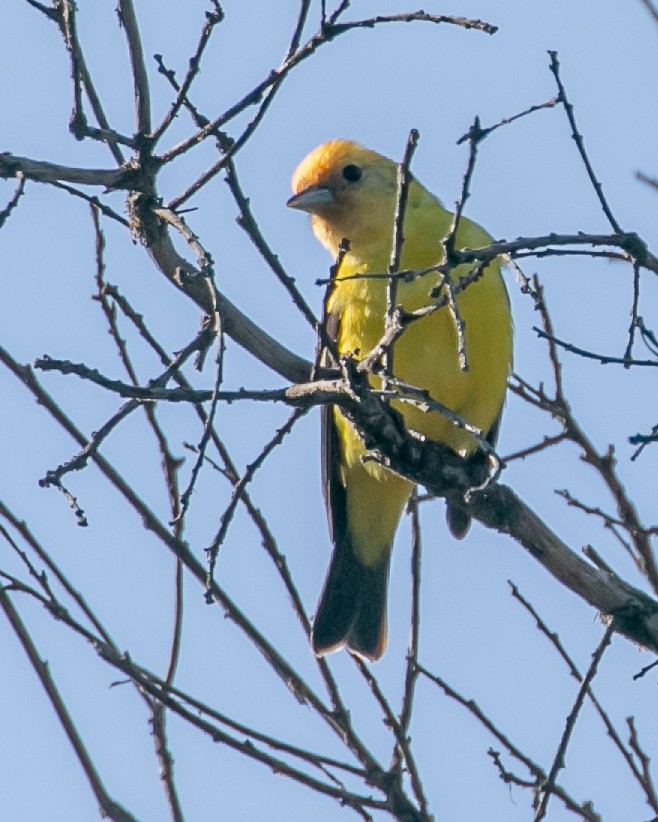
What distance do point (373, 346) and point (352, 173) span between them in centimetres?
112

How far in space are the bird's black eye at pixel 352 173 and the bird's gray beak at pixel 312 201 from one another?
0.34 feet

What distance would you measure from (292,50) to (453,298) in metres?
0.59

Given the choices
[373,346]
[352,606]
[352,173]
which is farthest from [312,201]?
[352,606]

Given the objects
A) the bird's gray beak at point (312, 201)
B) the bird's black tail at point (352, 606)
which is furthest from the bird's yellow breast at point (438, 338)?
the bird's black tail at point (352, 606)

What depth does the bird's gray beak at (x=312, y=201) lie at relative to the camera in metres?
5.52

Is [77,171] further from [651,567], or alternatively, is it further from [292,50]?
[651,567]

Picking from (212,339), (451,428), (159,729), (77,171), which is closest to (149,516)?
(159,729)

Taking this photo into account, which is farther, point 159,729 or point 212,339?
point 159,729

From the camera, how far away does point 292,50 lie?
2582 mm

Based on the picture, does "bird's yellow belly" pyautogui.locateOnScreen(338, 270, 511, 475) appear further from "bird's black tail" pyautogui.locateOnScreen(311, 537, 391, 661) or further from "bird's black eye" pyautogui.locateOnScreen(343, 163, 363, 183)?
"bird's black tail" pyautogui.locateOnScreen(311, 537, 391, 661)

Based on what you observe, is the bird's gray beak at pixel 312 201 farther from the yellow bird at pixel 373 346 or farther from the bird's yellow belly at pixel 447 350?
the bird's yellow belly at pixel 447 350

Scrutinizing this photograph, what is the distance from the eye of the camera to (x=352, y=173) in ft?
18.3

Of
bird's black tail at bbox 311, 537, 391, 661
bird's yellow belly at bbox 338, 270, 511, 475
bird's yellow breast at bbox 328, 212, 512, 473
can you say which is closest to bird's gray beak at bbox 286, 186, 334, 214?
bird's yellow breast at bbox 328, 212, 512, 473

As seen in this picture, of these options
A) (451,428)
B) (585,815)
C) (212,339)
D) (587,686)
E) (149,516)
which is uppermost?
(451,428)
